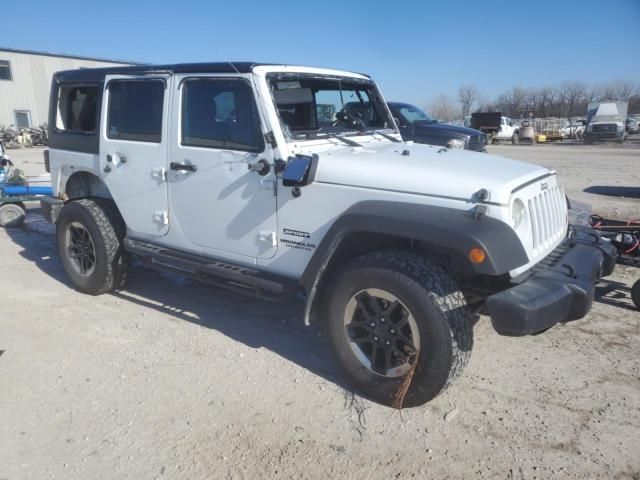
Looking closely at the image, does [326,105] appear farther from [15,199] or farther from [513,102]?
[513,102]

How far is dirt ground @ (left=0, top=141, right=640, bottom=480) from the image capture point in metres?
2.72

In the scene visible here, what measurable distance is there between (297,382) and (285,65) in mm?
2302

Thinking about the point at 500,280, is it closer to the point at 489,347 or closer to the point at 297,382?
the point at 489,347

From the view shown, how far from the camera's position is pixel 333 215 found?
3.32 meters

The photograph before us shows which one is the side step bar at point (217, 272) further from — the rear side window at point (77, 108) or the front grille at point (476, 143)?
the front grille at point (476, 143)

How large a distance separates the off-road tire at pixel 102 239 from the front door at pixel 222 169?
0.96m

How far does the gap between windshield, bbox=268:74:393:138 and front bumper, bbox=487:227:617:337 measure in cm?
181

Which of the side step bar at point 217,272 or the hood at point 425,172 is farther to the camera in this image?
the side step bar at point 217,272

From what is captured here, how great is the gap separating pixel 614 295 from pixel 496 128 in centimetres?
3019

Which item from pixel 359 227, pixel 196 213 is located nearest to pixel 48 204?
pixel 196 213

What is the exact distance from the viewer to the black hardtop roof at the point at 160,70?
3697 mm

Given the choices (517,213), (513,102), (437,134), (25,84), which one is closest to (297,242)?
(517,213)

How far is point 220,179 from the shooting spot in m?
3.82

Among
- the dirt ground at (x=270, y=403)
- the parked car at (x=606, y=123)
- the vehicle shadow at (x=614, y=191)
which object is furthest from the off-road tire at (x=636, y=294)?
the parked car at (x=606, y=123)
